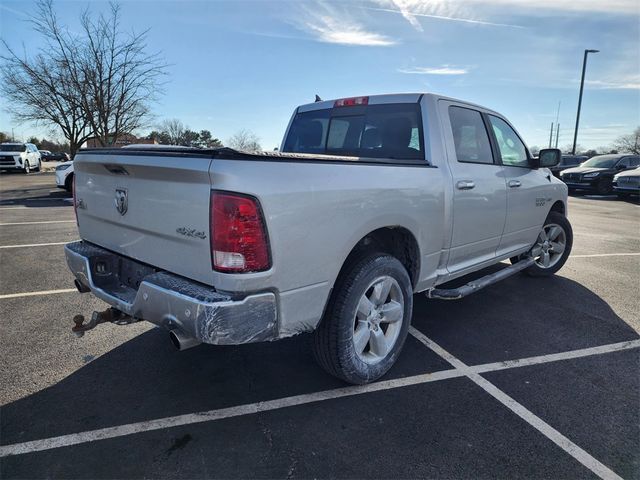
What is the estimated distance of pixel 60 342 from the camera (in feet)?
11.3

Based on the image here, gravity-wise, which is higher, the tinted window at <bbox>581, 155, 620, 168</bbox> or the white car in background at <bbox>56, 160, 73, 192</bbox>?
the tinted window at <bbox>581, 155, 620, 168</bbox>

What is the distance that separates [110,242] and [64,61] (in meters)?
20.4

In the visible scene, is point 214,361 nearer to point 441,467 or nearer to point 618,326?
point 441,467

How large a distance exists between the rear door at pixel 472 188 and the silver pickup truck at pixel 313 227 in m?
0.02

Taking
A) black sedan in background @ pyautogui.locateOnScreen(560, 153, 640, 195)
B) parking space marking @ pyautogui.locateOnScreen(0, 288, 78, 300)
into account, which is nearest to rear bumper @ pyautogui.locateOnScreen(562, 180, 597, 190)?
black sedan in background @ pyautogui.locateOnScreen(560, 153, 640, 195)

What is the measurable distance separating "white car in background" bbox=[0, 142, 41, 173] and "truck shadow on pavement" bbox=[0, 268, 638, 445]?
Answer: 2725 centimetres

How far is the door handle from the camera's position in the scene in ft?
11.2

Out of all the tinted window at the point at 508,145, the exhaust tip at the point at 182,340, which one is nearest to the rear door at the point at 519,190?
the tinted window at the point at 508,145

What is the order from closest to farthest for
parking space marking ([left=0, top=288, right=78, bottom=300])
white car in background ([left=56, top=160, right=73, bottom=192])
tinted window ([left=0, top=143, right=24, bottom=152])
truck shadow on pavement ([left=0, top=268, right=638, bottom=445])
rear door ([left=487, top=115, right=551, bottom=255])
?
truck shadow on pavement ([left=0, top=268, right=638, bottom=445]) < rear door ([left=487, top=115, right=551, bottom=255]) < parking space marking ([left=0, top=288, right=78, bottom=300]) < white car in background ([left=56, top=160, right=73, bottom=192]) < tinted window ([left=0, top=143, right=24, bottom=152])

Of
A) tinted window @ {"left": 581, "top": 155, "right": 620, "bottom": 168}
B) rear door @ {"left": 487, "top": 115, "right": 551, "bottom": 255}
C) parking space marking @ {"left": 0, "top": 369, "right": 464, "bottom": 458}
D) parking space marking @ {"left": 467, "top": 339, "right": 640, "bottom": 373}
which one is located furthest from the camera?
tinted window @ {"left": 581, "top": 155, "right": 620, "bottom": 168}

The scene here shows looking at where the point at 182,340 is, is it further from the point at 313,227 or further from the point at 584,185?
the point at 584,185

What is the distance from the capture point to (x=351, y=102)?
12.9 feet

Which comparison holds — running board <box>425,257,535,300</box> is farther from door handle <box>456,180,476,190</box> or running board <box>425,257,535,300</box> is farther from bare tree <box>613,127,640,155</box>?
bare tree <box>613,127,640,155</box>

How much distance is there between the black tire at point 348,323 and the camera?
2.64 metres
